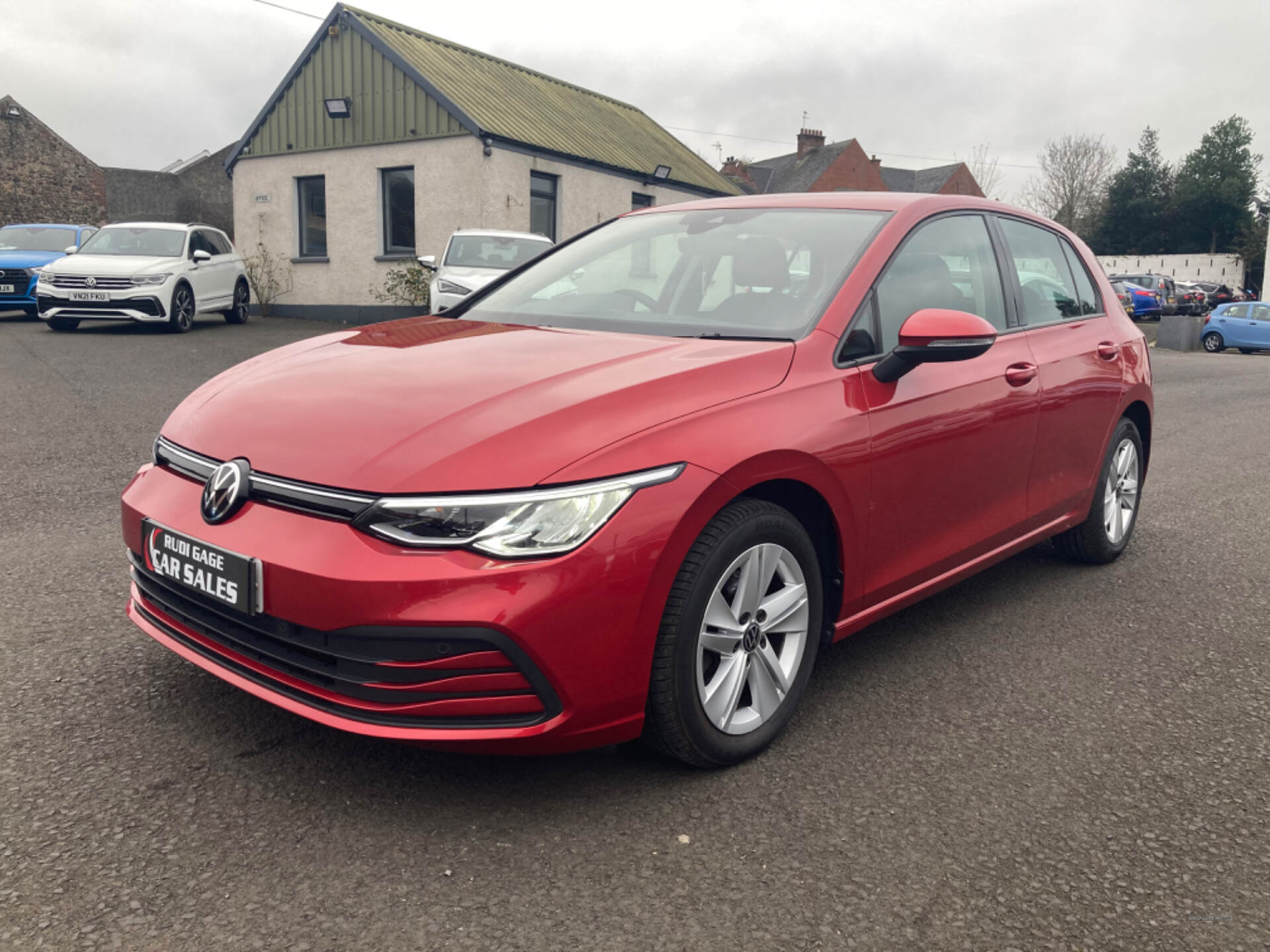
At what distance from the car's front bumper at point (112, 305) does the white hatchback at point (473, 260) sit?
4.03 m

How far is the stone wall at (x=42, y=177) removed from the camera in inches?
1479

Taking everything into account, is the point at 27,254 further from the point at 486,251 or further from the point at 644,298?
the point at 644,298

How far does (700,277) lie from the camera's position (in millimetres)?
3645

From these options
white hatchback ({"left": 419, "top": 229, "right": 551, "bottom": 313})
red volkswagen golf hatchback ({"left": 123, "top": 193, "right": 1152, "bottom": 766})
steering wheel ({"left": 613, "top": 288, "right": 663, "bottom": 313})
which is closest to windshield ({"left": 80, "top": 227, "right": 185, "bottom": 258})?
white hatchback ({"left": 419, "top": 229, "right": 551, "bottom": 313})

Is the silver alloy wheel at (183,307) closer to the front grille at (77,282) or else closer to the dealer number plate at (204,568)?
the front grille at (77,282)

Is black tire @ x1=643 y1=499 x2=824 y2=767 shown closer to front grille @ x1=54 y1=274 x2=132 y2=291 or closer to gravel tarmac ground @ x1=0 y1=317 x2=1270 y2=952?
gravel tarmac ground @ x1=0 y1=317 x2=1270 y2=952

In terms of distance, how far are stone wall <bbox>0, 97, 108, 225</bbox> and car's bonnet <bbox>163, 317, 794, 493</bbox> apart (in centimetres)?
3962

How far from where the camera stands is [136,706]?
308cm

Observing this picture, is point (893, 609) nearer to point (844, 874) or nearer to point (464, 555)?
point (844, 874)

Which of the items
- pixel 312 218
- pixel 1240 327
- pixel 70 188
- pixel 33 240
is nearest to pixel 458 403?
pixel 33 240

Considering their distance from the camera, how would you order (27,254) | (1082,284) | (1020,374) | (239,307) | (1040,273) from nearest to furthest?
1. (1020,374)
2. (1040,273)
3. (1082,284)
4. (27,254)
5. (239,307)

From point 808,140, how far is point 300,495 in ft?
191

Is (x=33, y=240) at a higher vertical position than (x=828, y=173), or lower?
lower

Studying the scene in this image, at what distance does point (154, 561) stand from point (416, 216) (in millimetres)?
18778
